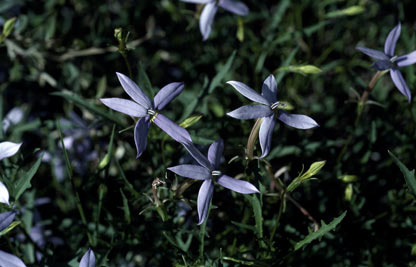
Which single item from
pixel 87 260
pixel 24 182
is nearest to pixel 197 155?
pixel 87 260

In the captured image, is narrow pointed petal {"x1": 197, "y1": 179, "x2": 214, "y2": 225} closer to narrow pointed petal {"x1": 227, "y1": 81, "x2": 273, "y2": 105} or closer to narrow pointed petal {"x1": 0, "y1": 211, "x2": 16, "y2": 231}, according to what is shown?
narrow pointed petal {"x1": 227, "y1": 81, "x2": 273, "y2": 105}

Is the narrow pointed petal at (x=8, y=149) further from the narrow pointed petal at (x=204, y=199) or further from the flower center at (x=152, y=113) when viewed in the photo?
the narrow pointed petal at (x=204, y=199)

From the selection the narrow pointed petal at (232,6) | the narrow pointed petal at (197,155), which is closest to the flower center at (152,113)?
the narrow pointed petal at (197,155)

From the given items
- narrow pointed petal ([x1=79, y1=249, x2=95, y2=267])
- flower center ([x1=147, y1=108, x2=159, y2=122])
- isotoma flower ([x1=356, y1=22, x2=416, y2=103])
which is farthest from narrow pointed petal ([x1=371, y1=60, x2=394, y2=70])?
narrow pointed petal ([x1=79, y1=249, x2=95, y2=267])

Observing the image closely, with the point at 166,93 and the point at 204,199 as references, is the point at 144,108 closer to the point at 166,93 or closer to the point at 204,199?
the point at 166,93

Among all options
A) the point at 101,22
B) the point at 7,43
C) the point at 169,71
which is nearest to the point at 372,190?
the point at 169,71

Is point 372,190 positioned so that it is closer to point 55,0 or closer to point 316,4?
point 316,4

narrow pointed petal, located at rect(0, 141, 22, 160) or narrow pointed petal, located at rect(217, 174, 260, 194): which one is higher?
narrow pointed petal, located at rect(0, 141, 22, 160)
